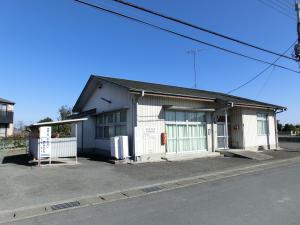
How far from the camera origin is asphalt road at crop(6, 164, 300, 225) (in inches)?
206

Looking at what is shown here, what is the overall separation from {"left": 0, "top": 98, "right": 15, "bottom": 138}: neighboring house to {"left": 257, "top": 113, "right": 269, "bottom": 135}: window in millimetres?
35674

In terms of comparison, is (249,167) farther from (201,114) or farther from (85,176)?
(85,176)

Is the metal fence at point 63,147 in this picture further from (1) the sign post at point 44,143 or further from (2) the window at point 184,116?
(2) the window at point 184,116

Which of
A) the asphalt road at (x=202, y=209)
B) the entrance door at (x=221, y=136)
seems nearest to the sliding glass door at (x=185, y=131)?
the entrance door at (x=221, y=136)

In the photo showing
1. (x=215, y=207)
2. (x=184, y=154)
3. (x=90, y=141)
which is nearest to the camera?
(x=215, y=207)

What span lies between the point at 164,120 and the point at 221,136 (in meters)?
5.31

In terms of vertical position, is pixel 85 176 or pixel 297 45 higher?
pixel 297 45

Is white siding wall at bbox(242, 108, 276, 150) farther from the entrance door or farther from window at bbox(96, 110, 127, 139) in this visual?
window at bbox(96, 110, 127, 139)

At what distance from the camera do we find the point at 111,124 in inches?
637

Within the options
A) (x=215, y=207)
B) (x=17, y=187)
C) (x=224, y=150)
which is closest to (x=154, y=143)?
(x=224, y=150)

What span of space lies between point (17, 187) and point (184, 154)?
30.5 feet

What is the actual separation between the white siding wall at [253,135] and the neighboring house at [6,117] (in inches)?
1390

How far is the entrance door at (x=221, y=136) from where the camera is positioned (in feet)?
59.2

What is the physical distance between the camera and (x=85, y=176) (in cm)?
999
